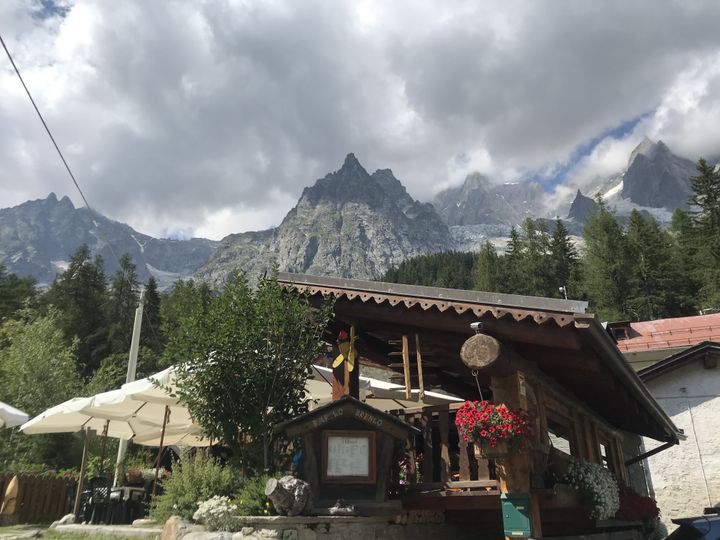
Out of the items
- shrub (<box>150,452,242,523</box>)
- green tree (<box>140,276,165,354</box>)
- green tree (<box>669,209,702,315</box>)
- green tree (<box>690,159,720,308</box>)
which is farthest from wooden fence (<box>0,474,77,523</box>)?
green tree (<box>669,209,702,315</box>)

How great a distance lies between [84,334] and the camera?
149 ft

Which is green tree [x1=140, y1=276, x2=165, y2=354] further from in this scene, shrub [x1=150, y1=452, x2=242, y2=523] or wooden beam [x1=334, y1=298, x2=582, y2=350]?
shrub [x1=150, y1=452, x2=242, y2=523]

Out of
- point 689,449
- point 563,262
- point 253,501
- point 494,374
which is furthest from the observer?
A: point 563,262

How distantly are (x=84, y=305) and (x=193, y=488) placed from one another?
45.8m

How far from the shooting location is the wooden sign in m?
6.93

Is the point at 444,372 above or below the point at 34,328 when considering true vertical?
below

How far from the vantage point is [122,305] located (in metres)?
53.6

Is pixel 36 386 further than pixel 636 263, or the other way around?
pixel 636 263

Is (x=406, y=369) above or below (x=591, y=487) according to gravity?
above

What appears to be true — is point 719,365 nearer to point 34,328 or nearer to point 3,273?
point 34,328

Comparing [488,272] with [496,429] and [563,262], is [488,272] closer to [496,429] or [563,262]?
[563,262]

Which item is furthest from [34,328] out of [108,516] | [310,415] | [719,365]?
[719,365]

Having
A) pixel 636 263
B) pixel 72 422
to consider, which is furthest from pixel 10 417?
pixel 636 263

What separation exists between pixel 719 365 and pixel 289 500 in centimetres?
1783
